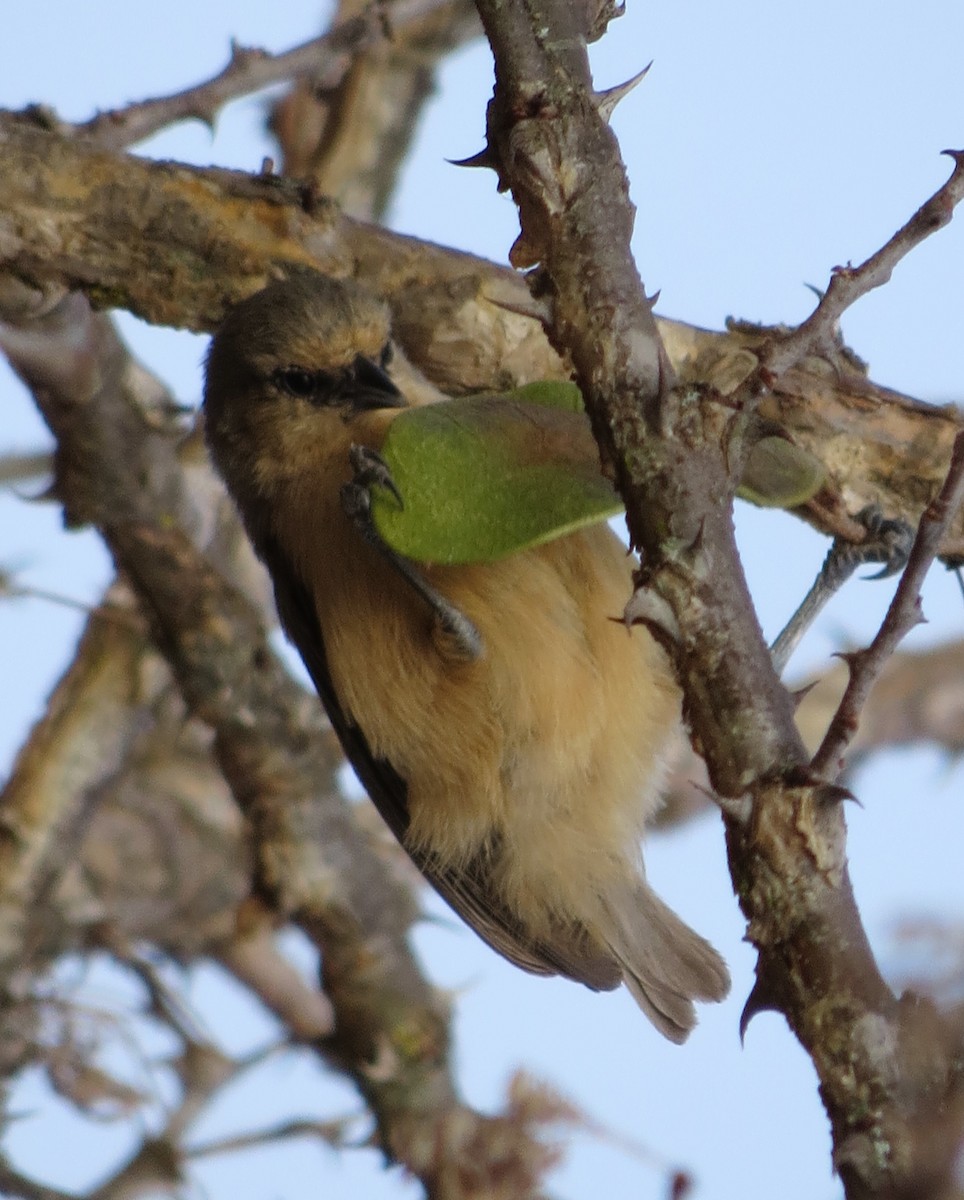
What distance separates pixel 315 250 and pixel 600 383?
5.21 ft

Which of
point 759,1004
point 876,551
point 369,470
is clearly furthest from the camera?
point 876,551

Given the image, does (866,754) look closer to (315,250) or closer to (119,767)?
(119,767)

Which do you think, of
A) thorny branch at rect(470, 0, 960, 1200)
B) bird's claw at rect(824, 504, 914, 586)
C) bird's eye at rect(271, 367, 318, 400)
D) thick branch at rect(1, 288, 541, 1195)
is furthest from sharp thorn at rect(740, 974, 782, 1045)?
thick branch at rect(1, 288, 541, 1195)

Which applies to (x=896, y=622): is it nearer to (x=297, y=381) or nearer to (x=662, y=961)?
(x=662, y=961)

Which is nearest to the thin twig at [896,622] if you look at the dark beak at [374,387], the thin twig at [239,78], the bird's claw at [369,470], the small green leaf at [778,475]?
the small green leaf at [778,475]

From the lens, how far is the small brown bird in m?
3.06

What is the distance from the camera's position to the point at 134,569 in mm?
4141

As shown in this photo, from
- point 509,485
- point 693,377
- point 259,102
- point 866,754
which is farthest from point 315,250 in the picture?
point 866,754

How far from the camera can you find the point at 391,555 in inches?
110

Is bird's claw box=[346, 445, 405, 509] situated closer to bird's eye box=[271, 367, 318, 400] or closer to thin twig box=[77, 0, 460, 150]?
bird's eye box=[271, 367, 318, 400]

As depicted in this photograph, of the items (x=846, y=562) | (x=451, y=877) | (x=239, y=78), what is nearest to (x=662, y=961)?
(x=451, y=877)

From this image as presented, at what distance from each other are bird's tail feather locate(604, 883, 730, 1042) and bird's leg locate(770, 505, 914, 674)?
730 mm

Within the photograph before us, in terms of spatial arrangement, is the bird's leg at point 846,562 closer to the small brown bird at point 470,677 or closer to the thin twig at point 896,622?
the small brown bird at point 470,677

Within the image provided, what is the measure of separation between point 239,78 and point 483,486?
1.99m
